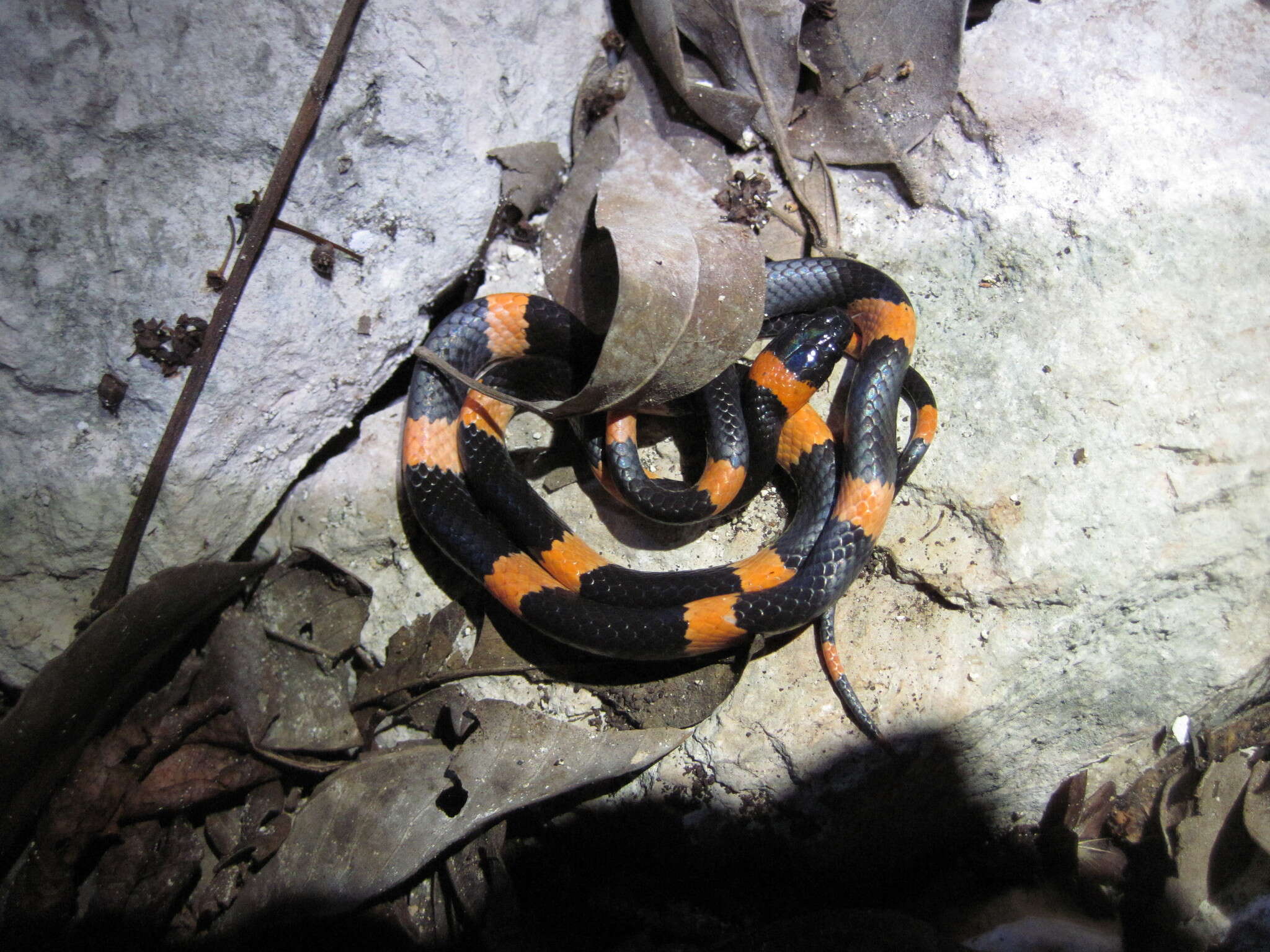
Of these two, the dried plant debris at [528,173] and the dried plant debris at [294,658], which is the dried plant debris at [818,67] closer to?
the dried plant debris at [528,173]

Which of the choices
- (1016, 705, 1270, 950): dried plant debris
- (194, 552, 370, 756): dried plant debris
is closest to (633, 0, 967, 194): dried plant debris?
(194, 552, 370, 756): dried plant debris

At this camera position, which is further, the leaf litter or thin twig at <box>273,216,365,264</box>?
thin twig at <box>273,216,365,264</box>

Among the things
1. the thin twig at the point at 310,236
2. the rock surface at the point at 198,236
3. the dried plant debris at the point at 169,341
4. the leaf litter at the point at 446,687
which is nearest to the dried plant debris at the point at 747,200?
the leaf litter at the point at 446,687

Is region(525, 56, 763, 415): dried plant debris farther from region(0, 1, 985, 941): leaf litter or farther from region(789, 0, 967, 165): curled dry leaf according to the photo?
region(789, 0, 967, 165): curled dry leaf

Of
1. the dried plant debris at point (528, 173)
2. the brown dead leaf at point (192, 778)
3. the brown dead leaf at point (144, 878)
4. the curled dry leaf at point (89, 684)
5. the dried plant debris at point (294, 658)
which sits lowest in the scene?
the brown dead leaf at point (144, 878)

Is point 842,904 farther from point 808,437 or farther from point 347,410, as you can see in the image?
point 347,410

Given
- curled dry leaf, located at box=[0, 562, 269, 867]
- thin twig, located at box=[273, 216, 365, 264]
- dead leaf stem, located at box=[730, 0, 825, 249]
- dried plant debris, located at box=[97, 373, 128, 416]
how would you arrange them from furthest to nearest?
dead leaf stem, located at box=[730, 0, 825, 249]
thin twig, located at box=[273, 216, 365, 264]
dried plant debris, located at box=[97, 373, 128, 416]
curled dry leaf, located at box=[0, 562, 269, 867]

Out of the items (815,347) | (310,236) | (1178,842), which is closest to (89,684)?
(310,236)
